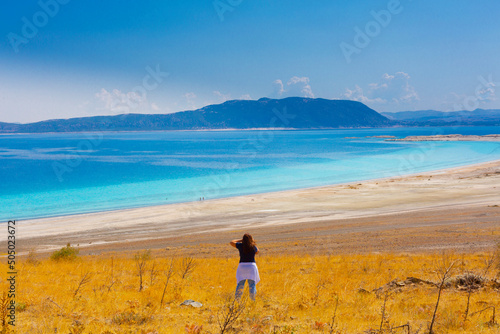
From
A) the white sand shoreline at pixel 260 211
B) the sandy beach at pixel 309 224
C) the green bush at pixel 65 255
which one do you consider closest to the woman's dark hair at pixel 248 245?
the sandy beach at pixel 309 224

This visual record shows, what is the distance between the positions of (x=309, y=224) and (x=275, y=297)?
13.8m

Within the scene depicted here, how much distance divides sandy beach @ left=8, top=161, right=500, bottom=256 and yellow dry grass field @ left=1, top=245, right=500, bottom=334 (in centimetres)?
339

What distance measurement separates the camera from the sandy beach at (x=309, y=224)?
16359mm

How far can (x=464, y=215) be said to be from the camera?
70.1 ft

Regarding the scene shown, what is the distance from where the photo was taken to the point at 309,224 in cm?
2169

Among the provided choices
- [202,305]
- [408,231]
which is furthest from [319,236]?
[202,305]

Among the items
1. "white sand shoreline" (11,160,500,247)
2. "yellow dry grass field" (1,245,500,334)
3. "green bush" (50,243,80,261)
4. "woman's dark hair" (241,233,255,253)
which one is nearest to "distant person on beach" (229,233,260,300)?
"woman's dark hair" (241,233,255,253)

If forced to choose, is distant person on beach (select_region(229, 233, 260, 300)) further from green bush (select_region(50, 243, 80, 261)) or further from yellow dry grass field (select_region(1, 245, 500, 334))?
green bush (select_region(50, 243, 80, 261))

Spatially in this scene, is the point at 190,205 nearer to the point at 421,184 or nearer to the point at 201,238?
the point at 201,238

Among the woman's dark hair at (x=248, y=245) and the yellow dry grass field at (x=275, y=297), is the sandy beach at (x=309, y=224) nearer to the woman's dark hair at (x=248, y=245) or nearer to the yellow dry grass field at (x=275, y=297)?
the yellow dry grass field at (x=275, y=297)

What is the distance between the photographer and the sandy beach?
1636 cm

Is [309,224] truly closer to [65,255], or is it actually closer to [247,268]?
[65,255]

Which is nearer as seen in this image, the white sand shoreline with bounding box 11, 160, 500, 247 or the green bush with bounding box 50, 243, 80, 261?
the green bush with bounding box 50, 243, 80, 261

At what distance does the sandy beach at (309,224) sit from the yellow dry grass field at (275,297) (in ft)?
11.1
